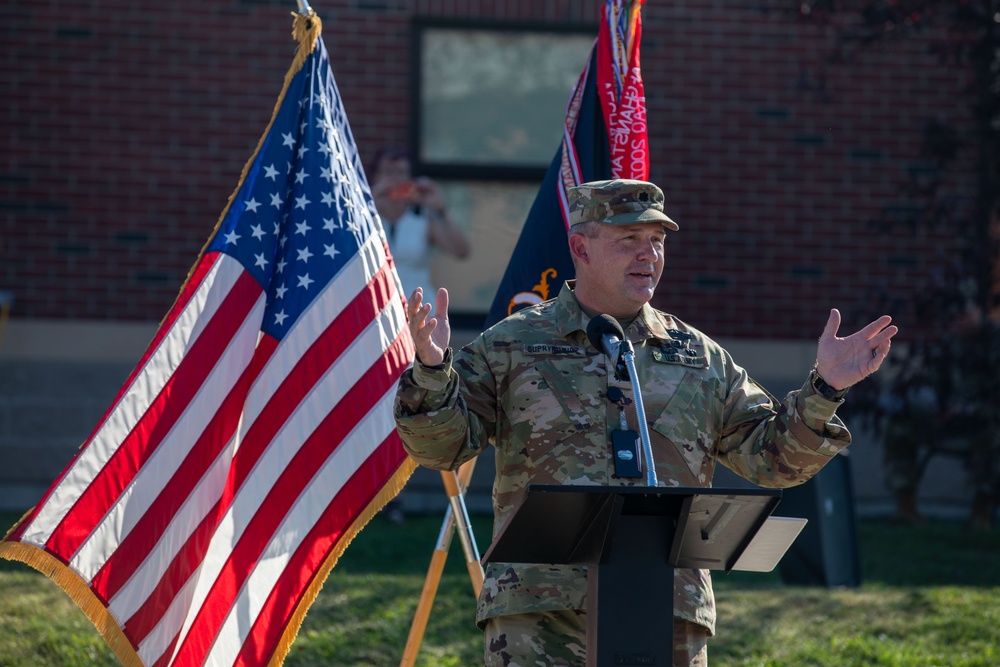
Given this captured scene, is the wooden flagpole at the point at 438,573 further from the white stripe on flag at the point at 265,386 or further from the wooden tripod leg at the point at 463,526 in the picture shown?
the white stripe on flag at the point at 265,386

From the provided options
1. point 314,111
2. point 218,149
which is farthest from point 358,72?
point 314,111

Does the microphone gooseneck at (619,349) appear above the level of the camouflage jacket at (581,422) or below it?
above

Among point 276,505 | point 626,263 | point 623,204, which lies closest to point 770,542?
point 626,263

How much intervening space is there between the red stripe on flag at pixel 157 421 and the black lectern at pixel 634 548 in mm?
1857

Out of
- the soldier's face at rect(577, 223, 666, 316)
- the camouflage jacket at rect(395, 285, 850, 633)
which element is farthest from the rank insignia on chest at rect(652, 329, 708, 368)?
the soldier's face at rect(577, 223, 666, 316)

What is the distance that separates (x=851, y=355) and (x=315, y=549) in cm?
220

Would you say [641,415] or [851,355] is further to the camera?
[851,355]

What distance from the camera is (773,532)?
3.67 metres

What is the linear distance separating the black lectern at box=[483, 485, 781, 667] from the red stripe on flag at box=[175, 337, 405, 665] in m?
1.66

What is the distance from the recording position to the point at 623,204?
4.25 m

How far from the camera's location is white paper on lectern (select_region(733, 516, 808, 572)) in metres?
3.64

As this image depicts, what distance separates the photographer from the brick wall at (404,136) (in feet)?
32.9

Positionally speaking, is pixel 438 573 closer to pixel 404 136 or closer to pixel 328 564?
pixel 328 564

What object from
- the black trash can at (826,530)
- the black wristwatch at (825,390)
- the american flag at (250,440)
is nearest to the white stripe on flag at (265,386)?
the american flag at (250,440)
